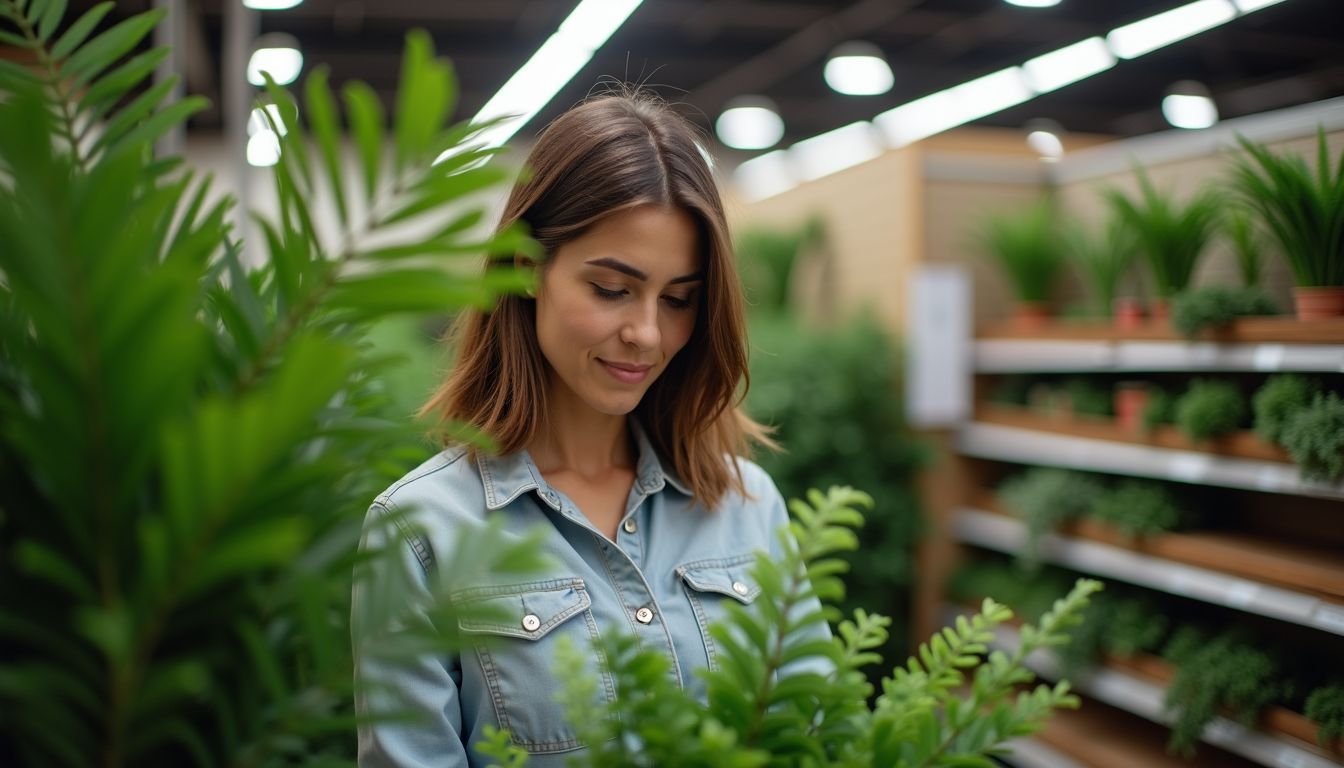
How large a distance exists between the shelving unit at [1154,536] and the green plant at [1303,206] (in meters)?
0.14

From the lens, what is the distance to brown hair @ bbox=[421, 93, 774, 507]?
1.32 m

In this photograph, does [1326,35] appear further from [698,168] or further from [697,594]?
[697,594]

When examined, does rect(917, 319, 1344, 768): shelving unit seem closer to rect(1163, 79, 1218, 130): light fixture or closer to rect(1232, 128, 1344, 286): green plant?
rect(1232, 128, 1344, 286): green plant

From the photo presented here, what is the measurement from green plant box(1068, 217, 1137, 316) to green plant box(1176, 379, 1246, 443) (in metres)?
0.64

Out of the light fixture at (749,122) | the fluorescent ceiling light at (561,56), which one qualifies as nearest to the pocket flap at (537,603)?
the fluorescent ceiling light at (561,56)

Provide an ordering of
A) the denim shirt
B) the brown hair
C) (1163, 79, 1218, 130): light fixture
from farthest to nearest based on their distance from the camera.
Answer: (1163, 79, 1218, 130): light fixture < the brown hair < the denim shirt

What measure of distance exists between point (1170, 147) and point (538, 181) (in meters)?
2.47

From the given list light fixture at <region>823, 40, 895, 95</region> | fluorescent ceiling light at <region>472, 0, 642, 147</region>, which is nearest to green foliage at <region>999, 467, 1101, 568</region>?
fluorescent ceiling light at <region>472, 0, 642, 147</region>

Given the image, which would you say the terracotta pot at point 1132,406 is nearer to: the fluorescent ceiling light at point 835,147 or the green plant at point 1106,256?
the green plant at point 1106,256

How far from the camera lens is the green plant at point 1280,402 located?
2283 mm

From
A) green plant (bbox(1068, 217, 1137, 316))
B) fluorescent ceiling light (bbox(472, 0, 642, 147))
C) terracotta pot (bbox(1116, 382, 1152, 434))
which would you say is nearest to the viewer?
terracotta pot (bbox(1116, 382, 1152, 434))

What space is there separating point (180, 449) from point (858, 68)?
7415 millimetres

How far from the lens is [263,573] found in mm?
557

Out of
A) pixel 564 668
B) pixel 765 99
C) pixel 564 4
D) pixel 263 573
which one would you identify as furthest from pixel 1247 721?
pixel 765 99
